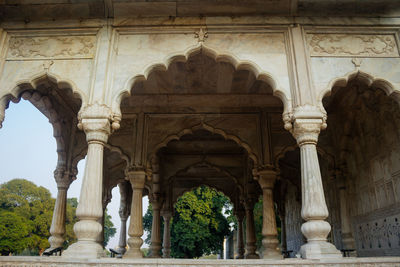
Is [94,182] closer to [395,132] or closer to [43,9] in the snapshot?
[43,9]

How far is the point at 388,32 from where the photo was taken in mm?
7641

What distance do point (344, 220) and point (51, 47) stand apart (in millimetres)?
9095

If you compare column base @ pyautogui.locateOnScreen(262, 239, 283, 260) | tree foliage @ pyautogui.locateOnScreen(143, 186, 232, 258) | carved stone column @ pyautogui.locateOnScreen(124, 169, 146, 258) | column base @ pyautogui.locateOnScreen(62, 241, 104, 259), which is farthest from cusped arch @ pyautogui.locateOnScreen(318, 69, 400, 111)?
tree foliage @ pyautogui.locateOnScreen(143, 186, 232, 258)

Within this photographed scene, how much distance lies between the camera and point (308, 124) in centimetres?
662

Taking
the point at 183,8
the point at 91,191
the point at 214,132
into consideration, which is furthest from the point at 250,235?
the point at 183,8

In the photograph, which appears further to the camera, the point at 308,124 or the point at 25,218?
the point at 25,218

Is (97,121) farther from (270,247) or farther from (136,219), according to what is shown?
(270,247)

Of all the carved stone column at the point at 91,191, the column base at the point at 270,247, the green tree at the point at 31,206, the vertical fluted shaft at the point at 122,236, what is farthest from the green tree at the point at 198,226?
the green tree at the point at 31,206

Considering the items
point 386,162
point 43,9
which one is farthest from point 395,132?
point 43,9

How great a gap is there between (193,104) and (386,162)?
5624 millimetres

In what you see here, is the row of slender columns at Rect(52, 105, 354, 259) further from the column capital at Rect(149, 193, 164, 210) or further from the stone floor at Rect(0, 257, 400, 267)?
the column capital at Rect(149, 193, 164, 210)

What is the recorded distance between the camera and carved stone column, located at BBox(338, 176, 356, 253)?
988cm

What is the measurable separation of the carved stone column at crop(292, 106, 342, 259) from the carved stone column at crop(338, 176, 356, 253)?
453 cm

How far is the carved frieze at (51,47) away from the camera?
298 inches
